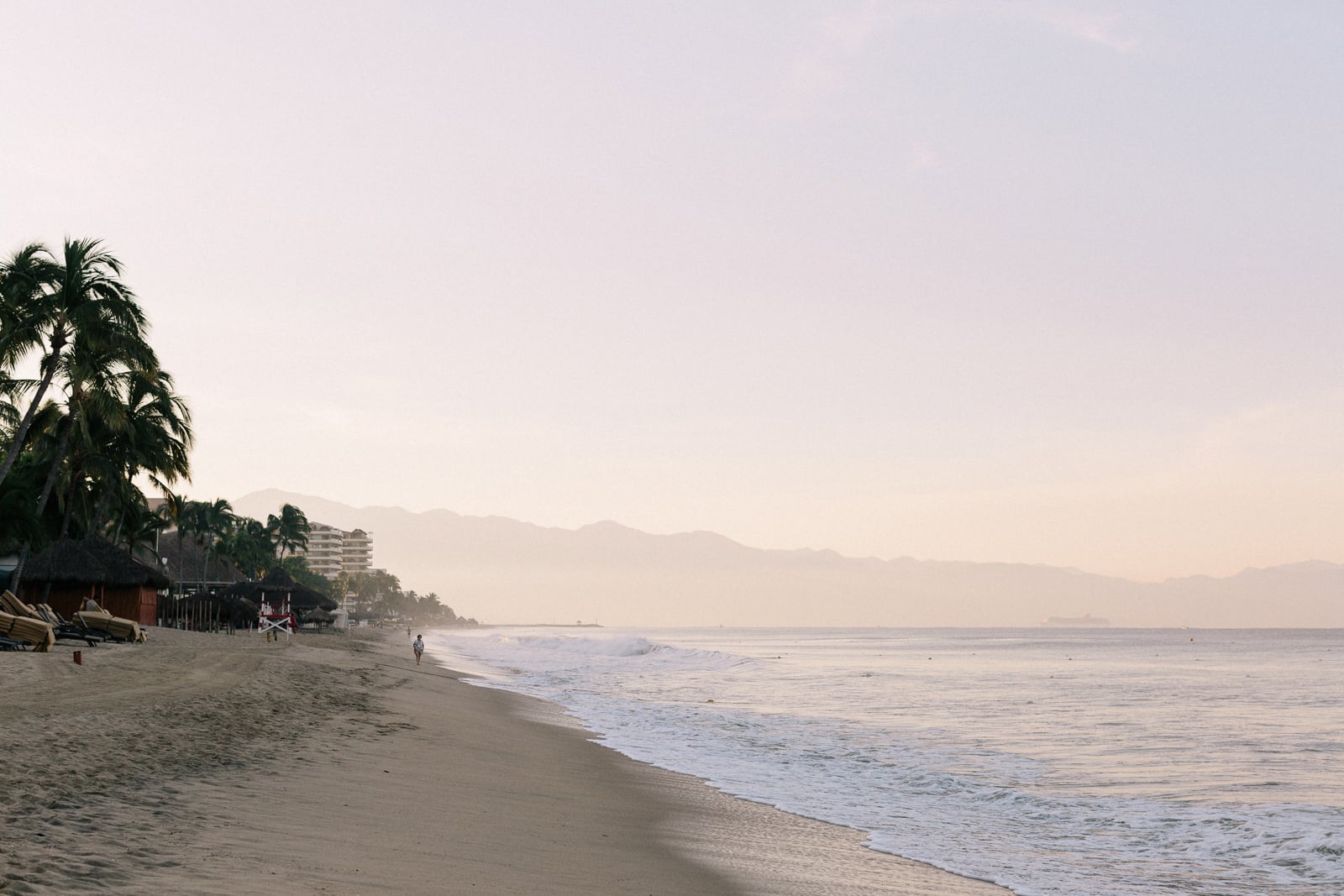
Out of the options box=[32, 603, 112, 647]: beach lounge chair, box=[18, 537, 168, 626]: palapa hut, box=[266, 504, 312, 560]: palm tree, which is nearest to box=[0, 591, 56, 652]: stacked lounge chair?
box=[32, 603, 112, 647]: beach lounge chair

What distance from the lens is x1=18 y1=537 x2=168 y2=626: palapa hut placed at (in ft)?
137

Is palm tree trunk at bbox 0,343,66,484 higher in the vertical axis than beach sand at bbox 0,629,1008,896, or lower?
higher

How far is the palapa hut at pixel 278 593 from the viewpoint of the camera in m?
62.9

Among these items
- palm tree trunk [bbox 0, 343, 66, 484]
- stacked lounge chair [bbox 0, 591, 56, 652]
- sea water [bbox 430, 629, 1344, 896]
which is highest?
palm tree trunk [bbox 0, 343, 66, 484]

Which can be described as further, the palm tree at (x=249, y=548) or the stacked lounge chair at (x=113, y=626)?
the palm tree at (x=249, y=548)

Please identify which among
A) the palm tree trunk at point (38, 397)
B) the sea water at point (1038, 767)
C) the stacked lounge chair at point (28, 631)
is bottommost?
the sea water at point (1038, 767)

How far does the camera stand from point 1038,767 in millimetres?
18047

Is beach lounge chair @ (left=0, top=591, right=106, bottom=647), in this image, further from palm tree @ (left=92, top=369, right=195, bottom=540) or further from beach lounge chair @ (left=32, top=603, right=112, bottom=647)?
palm tree @ (left=92, top=369, right=195, bottom=540)

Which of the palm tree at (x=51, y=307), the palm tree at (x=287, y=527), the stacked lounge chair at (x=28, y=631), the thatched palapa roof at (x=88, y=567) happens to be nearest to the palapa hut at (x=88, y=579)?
the thatched palapa roof at (x=88, y=567)

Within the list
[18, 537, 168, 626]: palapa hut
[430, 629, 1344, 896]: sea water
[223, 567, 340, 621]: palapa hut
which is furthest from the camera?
[223, 567, 340, 621]: palapa hut

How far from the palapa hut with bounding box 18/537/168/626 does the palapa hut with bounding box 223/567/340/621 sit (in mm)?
16548

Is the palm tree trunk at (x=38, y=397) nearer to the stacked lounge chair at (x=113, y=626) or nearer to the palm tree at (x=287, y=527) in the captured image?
the stacked lounge chair at (x=113, y=626)

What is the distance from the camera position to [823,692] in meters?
36.8

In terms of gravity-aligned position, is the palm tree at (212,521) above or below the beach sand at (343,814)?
above
